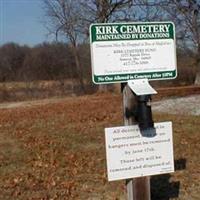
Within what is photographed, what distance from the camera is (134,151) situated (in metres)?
4.89

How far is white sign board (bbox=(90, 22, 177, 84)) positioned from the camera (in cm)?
471

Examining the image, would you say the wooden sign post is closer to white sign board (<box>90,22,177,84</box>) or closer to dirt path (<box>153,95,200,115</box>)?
white sign board (<box>90,22,177,84</box>)

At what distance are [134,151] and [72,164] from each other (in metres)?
3.23

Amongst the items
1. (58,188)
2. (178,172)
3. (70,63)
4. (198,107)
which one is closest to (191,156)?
(178,172)

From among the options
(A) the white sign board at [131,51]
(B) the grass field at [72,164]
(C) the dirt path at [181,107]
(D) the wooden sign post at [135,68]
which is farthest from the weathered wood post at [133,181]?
(C) the dirt path at [181,107]

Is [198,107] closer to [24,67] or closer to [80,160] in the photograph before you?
[80,160]

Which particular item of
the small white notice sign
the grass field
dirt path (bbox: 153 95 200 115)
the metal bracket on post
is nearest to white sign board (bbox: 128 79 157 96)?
the metal bracket on post

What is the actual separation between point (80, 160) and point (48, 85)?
28.6 meters

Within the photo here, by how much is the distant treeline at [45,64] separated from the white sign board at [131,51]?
35.3m

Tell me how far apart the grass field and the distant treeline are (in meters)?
28.5

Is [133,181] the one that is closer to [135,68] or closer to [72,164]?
[135,68]

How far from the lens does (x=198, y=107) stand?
15.4 meters

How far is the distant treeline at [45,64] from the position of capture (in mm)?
44312

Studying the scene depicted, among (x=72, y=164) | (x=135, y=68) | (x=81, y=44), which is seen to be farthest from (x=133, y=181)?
(x=81, y=44)
